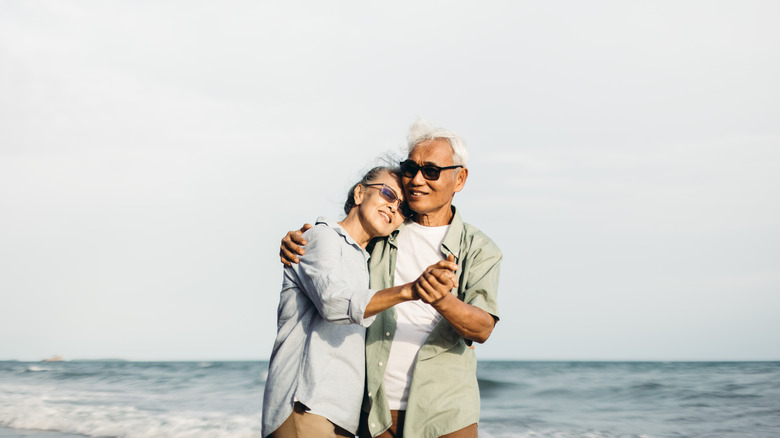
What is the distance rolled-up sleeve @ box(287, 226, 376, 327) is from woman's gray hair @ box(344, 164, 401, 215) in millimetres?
407

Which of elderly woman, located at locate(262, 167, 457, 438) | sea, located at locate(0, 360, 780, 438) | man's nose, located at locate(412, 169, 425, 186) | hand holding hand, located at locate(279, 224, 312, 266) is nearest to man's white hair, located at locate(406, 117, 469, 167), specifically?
man's nose, located at locate(412, 169, 425, 186)

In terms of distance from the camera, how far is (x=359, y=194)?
372 centimetres

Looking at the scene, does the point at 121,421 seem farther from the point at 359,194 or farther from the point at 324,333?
the point at 324,333

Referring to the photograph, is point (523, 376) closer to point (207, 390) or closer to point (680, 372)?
point (680, 372)

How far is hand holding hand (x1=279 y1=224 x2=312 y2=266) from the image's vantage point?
3320mm

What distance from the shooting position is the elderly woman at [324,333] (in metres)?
2.98

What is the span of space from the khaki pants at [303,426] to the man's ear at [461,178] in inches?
56.8

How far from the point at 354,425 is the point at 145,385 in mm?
17207

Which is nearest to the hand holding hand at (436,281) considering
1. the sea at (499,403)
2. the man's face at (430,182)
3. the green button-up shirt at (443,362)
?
the green button-up shirt at (443,362)

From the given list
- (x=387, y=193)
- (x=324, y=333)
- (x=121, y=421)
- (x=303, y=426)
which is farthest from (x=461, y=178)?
(x=121, y=421)

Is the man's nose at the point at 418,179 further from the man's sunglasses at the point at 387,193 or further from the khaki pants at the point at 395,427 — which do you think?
the khaki pants at the point at 395,427

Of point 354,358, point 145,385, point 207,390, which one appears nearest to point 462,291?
point 354,358

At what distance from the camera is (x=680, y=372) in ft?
66.6

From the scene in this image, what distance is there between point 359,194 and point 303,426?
Result: 1.25m
